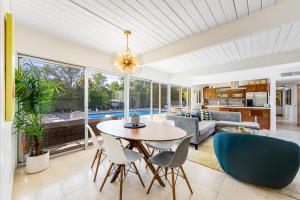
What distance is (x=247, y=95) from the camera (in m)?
6.88

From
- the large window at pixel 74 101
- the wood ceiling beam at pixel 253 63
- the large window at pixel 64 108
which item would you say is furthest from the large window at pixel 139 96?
the wood ceiling beam at pixel 253 63

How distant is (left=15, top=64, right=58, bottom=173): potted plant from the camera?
7.36ft

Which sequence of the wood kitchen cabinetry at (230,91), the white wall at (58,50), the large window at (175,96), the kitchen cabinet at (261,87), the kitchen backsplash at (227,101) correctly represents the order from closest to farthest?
1. the white wall at (58,50)
2. the kitchen cabinet at (261,87)
3. the wood kitchen cabinetry at (230,91)
4. the large window at (175,96)
5. the kitchen backsplash at (227,101)

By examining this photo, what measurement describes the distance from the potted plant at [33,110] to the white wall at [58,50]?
0.52m

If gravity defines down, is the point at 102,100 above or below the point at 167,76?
below

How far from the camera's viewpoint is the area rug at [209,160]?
1.91 m

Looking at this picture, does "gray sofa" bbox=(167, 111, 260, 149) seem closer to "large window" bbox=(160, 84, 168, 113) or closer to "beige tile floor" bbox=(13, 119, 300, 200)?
"beige tile floor" bbox=(13, 119, 300, 200)

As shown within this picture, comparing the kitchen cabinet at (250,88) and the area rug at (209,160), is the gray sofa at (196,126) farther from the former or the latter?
the kitchen cabinet at (250,88)

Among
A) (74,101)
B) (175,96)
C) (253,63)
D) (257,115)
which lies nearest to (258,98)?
(257,115)

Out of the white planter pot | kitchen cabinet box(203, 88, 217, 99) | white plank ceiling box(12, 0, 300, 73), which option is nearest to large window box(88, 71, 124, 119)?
white plank ceiling box(12, 0, 300, 73)

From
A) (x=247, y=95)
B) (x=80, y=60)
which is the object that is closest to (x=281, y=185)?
(x=80, y=60)

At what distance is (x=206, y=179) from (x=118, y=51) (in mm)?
3419

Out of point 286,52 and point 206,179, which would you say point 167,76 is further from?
point 206,179

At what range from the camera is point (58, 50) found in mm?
2939
